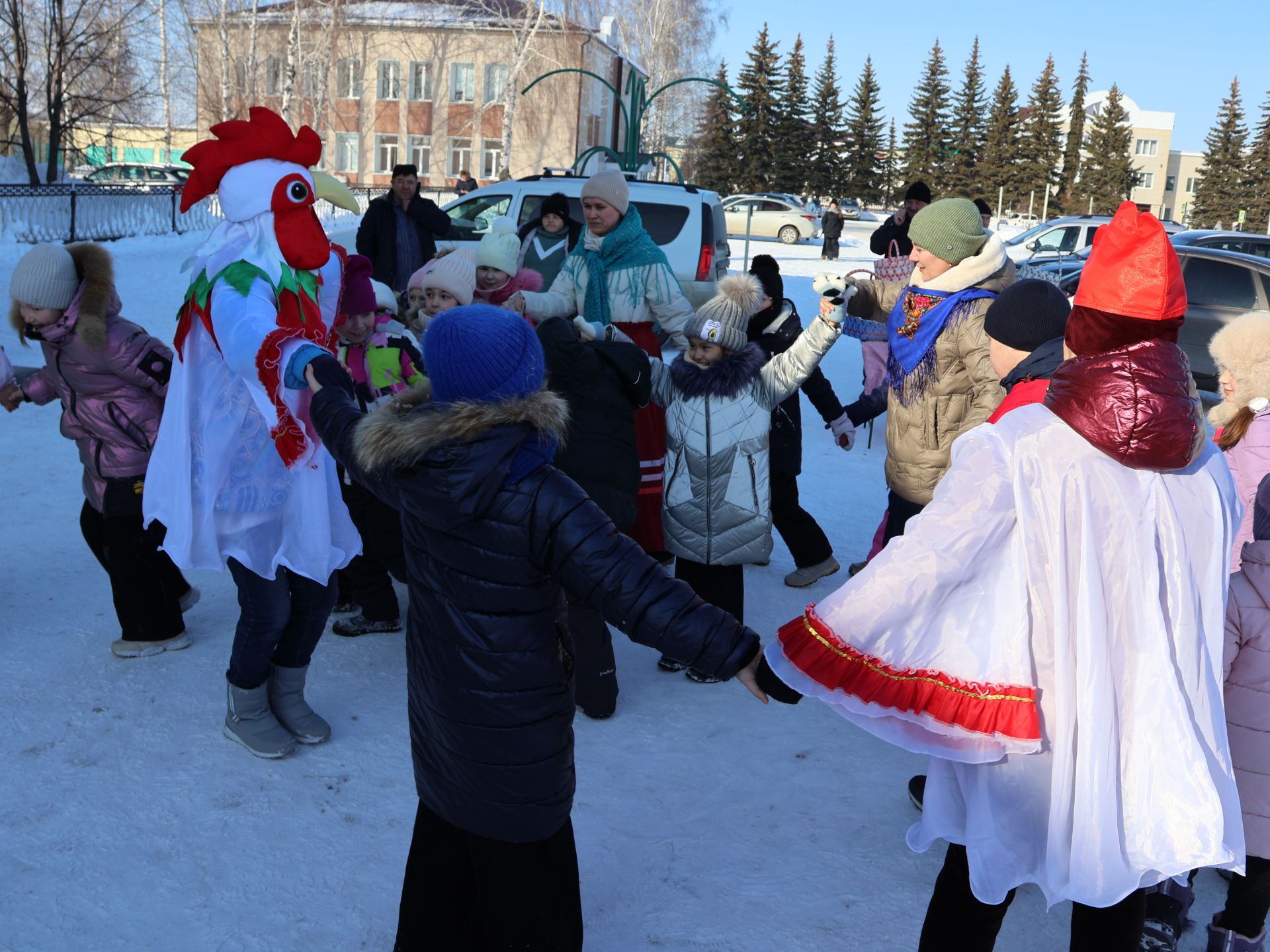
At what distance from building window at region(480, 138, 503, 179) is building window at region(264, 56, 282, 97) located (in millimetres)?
8955

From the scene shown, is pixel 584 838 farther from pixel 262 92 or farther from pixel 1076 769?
pixel 262 92

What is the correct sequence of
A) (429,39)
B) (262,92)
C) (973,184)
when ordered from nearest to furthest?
(262,92) → (429,39) → (973,184)

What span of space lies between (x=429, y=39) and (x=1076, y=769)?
48.1 meters

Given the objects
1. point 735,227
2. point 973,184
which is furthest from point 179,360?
point 973,184

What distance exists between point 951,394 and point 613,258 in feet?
5.81

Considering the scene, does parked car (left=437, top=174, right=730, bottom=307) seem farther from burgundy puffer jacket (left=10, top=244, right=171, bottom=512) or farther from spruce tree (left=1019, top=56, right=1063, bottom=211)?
spruce tree (left=1019, top=56, right=1063, bottom=211)

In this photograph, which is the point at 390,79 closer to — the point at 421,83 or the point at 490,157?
the point at 421,83

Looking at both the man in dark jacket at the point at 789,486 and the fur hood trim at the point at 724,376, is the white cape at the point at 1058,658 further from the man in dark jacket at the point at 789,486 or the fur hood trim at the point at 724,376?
the man in dark jacket at the point at 789,486

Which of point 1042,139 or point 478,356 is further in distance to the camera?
point 1042,139

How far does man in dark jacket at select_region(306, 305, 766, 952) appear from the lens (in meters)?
2.03

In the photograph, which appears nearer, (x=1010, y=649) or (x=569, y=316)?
(x=1010, y=649)

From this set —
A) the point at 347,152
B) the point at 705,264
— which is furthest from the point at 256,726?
the point at 347,152

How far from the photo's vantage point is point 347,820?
124 inches

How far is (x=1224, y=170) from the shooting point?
2219 inches
